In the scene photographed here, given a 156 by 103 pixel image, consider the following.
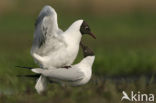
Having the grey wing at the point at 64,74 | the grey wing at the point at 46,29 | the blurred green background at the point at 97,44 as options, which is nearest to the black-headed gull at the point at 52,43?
the grey wing at the point at 46,29

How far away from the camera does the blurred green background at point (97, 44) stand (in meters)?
8.24

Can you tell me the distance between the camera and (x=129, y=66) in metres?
12.1

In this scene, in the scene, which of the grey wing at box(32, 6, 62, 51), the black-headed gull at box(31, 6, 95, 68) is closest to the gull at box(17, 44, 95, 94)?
the black-headed gull at box(31, 6, 95, 68)

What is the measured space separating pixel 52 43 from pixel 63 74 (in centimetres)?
41

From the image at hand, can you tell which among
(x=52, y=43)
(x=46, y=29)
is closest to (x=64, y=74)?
(x=52, y=43)

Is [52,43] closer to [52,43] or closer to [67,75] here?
[52,43]

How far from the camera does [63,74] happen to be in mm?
8297

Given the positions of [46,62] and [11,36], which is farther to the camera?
[11,36]

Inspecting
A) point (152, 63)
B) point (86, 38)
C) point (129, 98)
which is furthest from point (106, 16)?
point (129, 98)

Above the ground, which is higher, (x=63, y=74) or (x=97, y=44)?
(x=63, y=74)

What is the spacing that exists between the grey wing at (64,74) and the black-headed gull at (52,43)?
10 centimetres

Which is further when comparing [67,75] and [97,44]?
[97,44]

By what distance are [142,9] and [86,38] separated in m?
5.85

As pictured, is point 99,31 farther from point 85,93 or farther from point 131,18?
point 85,93
